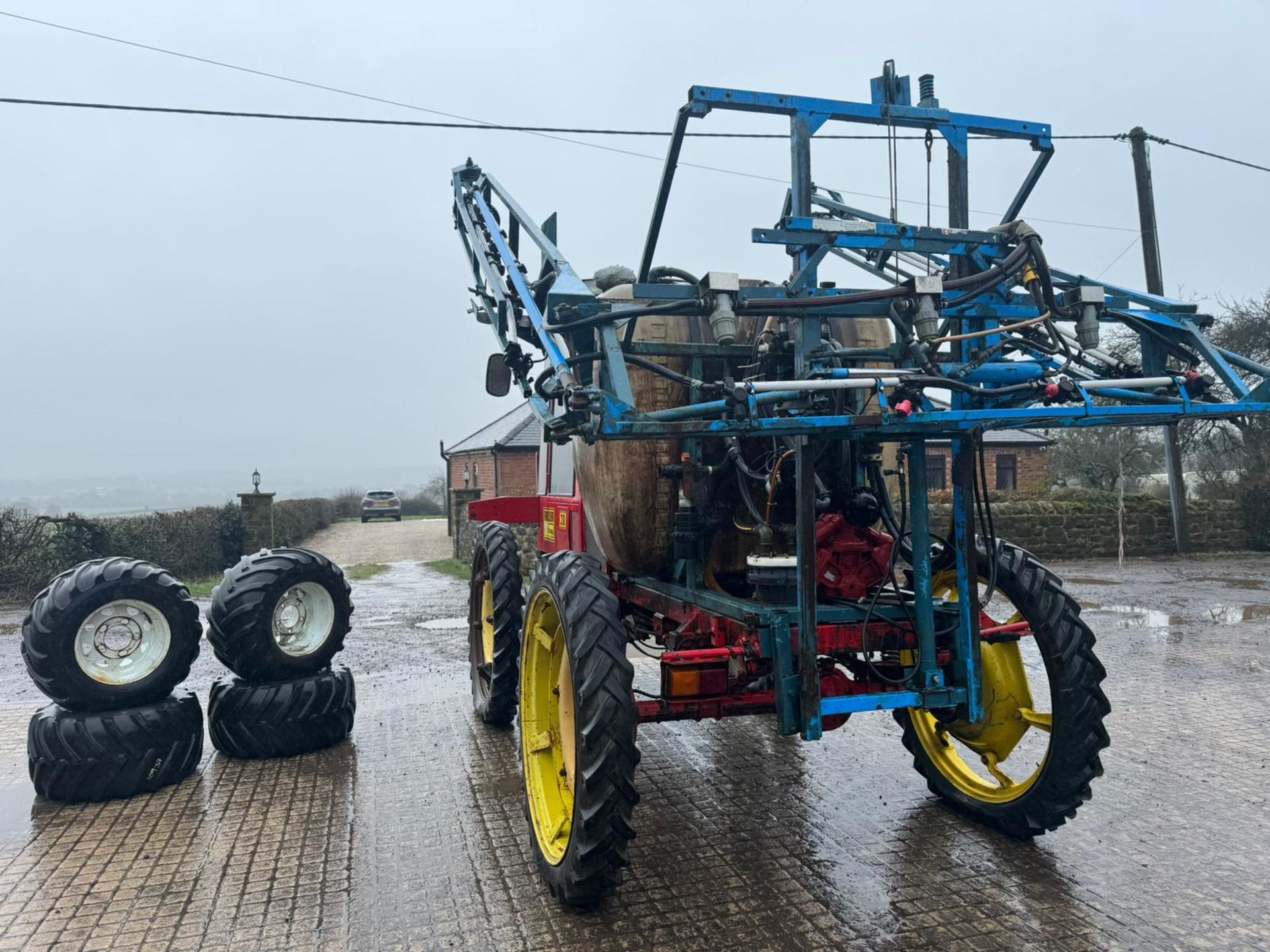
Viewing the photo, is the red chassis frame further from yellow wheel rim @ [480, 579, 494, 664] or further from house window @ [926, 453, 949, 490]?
house window @ [926, 453, 949, 490]

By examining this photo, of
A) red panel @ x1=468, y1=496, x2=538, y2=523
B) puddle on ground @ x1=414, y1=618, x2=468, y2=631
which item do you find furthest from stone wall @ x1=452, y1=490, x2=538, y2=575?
red panel @ x1=468, y1=496, x2=538, y2=523

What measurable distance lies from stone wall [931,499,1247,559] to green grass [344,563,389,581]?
1091 centimetres

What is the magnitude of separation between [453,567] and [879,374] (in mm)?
16440

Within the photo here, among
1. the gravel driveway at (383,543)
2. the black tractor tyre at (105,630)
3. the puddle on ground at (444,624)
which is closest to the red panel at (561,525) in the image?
the black tractor tyre at (105,630)

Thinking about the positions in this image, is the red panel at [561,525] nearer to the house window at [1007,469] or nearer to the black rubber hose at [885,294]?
the black rubber hose at [885,294]

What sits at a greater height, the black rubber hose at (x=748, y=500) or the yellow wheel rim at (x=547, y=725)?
the black rubber hose at (x=748, y=500)

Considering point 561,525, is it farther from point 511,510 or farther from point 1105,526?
point 1105,526

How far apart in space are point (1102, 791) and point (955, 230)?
10.7ft

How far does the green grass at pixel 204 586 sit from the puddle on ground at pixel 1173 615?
1261 centimetres

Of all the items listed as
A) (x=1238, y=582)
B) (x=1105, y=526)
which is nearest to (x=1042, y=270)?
(x=1238, y=582)

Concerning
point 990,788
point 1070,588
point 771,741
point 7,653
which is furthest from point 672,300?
point 1070,588

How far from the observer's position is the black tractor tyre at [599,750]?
347cm

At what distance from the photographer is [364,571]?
1886cm

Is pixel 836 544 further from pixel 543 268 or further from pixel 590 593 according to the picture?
pixel 543 268
